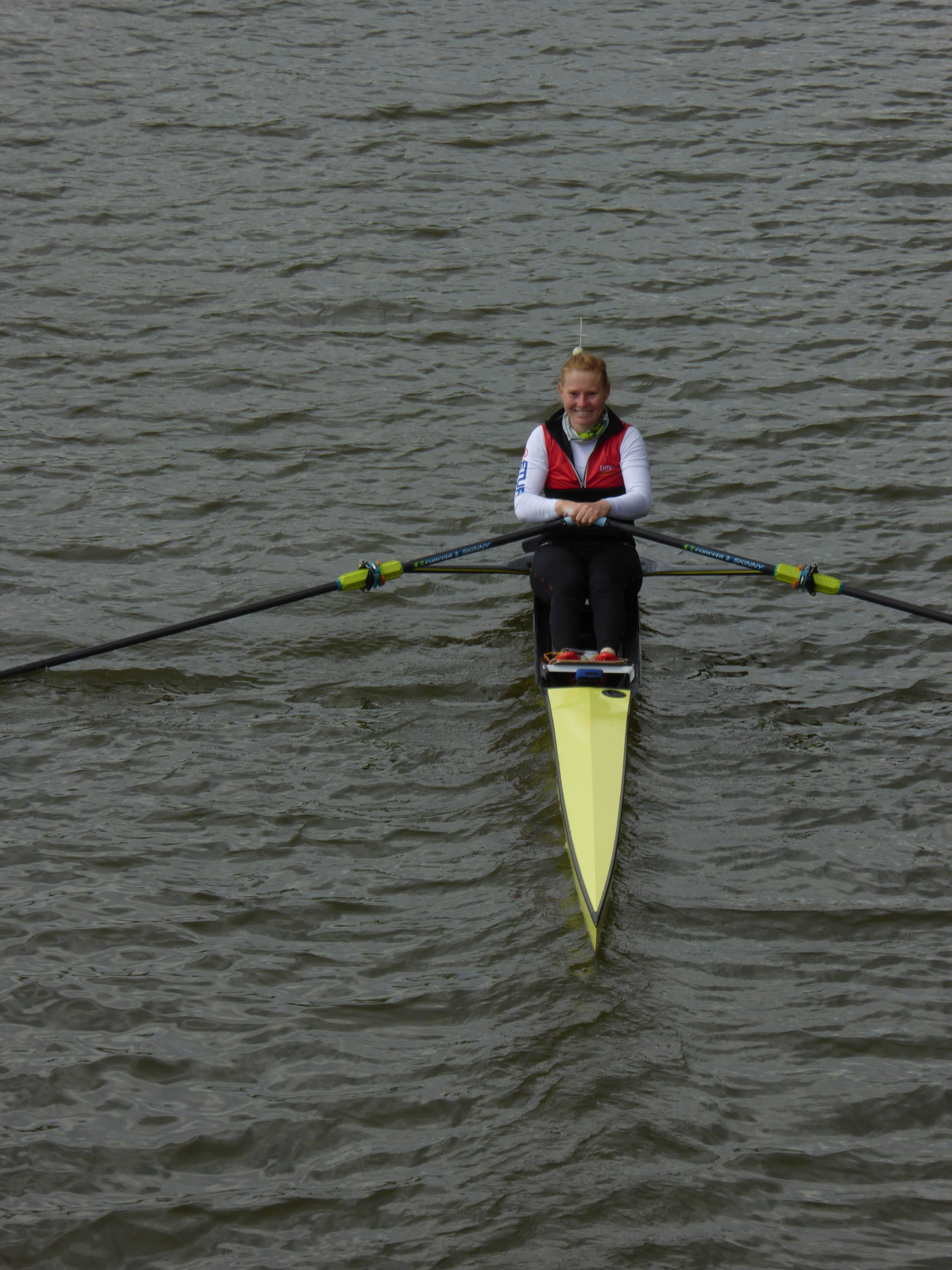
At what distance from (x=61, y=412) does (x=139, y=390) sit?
0.68 meters

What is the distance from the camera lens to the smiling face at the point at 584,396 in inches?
266

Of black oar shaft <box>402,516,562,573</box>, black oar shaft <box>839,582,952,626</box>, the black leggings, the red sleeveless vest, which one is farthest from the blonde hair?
black oar shaft <box>839,582,952,626</box>

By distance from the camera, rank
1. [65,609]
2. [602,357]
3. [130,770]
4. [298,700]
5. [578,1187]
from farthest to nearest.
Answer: [602,357] < [65,609] < [298,700] < [130,770] < [578,1187]

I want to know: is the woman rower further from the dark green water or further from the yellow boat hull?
the dark green water

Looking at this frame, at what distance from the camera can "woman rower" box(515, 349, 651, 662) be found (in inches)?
261

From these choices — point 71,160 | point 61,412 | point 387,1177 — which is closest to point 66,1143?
point 387,1177

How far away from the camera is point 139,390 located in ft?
35.5

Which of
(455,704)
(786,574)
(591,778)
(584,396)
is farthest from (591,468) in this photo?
(591,778)

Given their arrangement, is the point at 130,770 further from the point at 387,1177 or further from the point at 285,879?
the point at 387,1177

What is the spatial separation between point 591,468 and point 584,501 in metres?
0.18

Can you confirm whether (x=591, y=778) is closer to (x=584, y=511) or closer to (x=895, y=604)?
(x=584, y=511)

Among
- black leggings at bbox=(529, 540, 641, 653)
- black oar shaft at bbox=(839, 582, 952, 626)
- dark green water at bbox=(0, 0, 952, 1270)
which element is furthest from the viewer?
black oar shaft at bbox=(839, 582, 952, 626)

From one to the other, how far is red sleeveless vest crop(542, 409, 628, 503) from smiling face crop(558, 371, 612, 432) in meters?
0.13

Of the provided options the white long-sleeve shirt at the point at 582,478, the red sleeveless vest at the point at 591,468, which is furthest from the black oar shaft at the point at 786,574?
the red sleeveless vest at the point at 591,468
